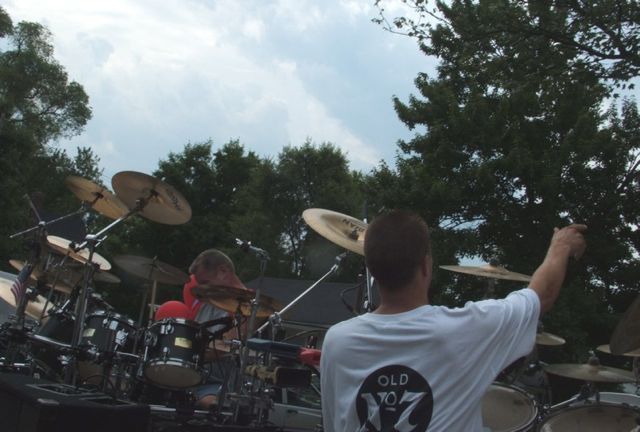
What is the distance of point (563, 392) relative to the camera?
1565cm

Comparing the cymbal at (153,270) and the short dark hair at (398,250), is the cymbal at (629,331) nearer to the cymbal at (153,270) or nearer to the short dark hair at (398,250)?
the short dark hair at (398,250)

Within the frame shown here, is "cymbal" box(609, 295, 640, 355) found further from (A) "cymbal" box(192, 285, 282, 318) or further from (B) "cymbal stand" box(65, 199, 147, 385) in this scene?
(B) "cymbal stand" box(65, 199, 147, 385)

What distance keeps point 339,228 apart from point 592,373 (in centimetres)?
309

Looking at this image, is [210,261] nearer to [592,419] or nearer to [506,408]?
[506,408]

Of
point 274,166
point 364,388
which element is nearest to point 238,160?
point 274,166

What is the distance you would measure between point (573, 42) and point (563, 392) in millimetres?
8569

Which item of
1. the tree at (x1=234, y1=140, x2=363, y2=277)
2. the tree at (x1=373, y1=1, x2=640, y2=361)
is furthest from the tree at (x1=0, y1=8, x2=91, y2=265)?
the tree at (x1=373, y1=1, x2=640, y2=361)

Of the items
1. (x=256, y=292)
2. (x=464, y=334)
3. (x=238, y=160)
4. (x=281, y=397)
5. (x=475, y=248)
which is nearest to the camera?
(x=464, y=334)

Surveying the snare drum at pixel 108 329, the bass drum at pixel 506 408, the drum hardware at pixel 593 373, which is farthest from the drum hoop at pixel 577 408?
the snare drum at pixel 108 329

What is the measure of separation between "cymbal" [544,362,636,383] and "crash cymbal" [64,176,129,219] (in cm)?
544

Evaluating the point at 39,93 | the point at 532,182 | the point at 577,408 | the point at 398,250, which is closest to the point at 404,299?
the point at 398,250

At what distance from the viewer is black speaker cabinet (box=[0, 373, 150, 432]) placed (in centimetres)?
368

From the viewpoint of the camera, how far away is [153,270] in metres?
8.59

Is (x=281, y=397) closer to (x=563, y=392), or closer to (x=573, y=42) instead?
(x=573, y=42)
